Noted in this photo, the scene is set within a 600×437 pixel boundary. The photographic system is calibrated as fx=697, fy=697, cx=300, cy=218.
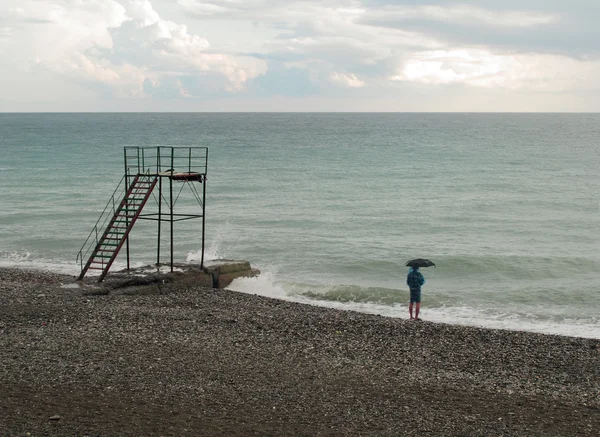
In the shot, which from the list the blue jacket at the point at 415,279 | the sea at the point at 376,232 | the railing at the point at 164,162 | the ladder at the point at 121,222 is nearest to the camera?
the blue jacket at the point at 415,279

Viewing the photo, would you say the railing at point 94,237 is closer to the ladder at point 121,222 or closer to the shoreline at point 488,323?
the ladder at point 121,222

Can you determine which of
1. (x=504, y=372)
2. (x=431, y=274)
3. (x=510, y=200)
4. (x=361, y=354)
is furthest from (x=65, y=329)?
(x=510, y=200)

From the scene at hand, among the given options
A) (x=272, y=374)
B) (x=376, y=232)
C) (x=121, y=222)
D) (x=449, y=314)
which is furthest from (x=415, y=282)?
(x=376, y=232)

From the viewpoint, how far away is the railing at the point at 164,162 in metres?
22.5

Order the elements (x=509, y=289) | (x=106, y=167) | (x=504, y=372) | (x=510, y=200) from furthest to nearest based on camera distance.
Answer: (x=106, y=167) → (x=510, y=200) → (x=509, y=289) → (x=504, y=372)

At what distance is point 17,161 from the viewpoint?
71.0 metres

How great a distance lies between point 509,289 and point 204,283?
1075cm

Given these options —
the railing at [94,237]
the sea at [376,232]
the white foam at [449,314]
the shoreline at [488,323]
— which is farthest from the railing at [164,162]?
the white foam at [449,314]

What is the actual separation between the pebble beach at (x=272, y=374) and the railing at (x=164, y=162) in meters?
4.92

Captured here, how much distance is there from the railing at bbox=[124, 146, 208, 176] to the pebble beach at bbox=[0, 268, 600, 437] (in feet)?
16.2

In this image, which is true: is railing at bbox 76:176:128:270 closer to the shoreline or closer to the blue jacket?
the shoreline

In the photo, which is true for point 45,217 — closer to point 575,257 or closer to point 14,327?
point 14,327

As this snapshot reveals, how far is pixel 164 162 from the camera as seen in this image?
7788cm

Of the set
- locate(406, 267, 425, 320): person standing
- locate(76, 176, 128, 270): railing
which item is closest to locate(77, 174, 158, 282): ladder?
locate(76, 176, 128, 270): railing
